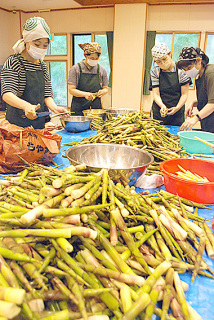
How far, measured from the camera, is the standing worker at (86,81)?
561 cm

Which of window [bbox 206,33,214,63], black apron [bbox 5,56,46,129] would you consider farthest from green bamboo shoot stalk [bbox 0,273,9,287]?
window [bbox 206,33,214,63]

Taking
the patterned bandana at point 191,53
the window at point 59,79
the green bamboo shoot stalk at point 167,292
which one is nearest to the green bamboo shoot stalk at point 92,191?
the green bamboo shoot stalk at point 167,292

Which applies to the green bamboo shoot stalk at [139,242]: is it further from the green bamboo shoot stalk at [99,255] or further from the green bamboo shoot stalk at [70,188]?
the green bamboo shoot stalk at [70,188]

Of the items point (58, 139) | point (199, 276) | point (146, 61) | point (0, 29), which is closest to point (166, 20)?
point (146, 61)

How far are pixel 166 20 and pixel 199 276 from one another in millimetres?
9922

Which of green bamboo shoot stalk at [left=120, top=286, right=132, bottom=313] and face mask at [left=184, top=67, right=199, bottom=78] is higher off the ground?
face mask at [left=184, top=67, right=199, bottom=78]

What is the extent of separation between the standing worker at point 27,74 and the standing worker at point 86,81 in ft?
5.63

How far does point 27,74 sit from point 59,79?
7.95 m

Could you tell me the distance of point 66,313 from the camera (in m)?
0.81

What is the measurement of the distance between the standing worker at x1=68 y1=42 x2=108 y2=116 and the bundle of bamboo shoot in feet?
14.7

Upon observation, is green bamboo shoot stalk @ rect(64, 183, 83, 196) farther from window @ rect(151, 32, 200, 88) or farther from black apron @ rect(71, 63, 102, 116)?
window @ rect(151, 32, 200, 88)

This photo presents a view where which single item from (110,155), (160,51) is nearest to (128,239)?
(110,155)

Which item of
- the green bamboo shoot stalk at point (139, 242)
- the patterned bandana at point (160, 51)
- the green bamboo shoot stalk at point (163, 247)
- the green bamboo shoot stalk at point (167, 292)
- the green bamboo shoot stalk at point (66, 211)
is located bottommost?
the green bamboo shoot stalk at point (167, 292)

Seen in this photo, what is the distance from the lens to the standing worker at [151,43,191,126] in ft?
16.5
